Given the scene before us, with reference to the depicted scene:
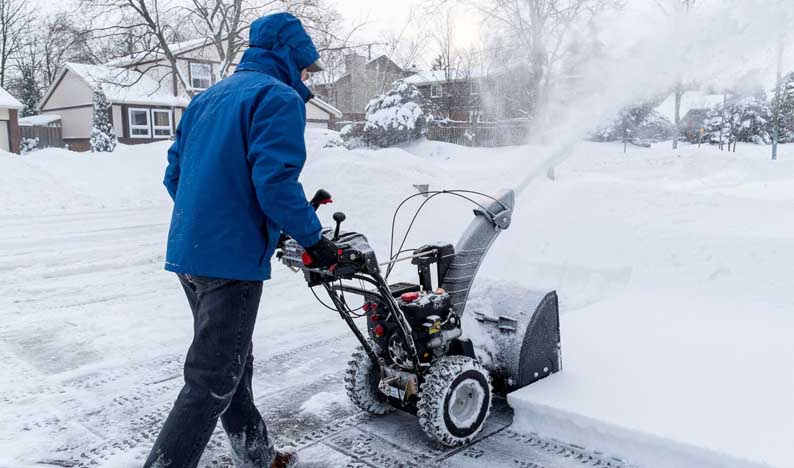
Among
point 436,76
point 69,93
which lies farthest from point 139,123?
point 436,76

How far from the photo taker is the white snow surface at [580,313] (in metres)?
3.49

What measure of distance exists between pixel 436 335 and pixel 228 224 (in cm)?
136

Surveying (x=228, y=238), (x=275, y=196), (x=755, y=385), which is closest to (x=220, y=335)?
(x=228, y=238)

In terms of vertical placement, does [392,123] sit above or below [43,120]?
below

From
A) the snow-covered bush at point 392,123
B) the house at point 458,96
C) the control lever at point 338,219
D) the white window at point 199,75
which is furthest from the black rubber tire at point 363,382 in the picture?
the house at point 458,96

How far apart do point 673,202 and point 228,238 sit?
631cm

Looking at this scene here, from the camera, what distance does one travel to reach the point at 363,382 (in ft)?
12.3

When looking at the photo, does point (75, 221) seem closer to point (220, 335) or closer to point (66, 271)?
point (66, 271)

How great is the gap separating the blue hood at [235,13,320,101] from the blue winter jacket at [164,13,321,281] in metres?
0.14

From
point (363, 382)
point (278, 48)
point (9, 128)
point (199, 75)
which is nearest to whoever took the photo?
point (278, 48)

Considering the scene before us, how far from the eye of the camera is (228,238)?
8.56 ft

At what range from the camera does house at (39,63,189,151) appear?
32375 millimetres

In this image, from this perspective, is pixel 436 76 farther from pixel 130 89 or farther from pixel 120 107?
pixel 120 107

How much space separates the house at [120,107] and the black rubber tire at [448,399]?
31615mm
